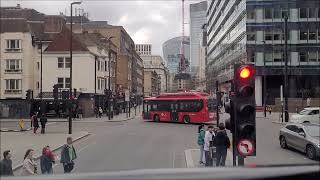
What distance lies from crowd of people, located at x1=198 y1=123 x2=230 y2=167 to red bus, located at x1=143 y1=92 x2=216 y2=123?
26517mm

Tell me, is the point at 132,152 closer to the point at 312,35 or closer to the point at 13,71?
the point at 13,71

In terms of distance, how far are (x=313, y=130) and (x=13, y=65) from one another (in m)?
57.3

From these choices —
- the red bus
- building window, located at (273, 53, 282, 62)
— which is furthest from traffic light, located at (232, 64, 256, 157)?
building window, located at (273, 53, 282, 62)

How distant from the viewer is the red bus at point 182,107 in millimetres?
47000

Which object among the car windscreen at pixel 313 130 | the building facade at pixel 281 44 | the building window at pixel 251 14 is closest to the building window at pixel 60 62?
Result: the building facade at pixel 281 44

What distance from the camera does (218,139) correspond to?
17.9 meters

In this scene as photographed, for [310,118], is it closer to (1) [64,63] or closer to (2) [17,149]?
(2) [17,149]

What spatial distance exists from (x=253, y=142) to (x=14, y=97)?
64560 mm

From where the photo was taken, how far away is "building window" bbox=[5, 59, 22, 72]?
239 feet

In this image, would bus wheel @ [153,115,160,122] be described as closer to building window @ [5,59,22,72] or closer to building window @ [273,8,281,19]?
building window @ [5,59,22,72]

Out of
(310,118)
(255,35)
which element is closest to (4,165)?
(310,118)

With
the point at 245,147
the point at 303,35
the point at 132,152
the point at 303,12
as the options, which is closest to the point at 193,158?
the point at 132,152

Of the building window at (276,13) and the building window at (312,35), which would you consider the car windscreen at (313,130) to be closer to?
the building window at (312,35)

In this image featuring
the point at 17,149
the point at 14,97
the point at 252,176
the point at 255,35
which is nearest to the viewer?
the point at 252,176
